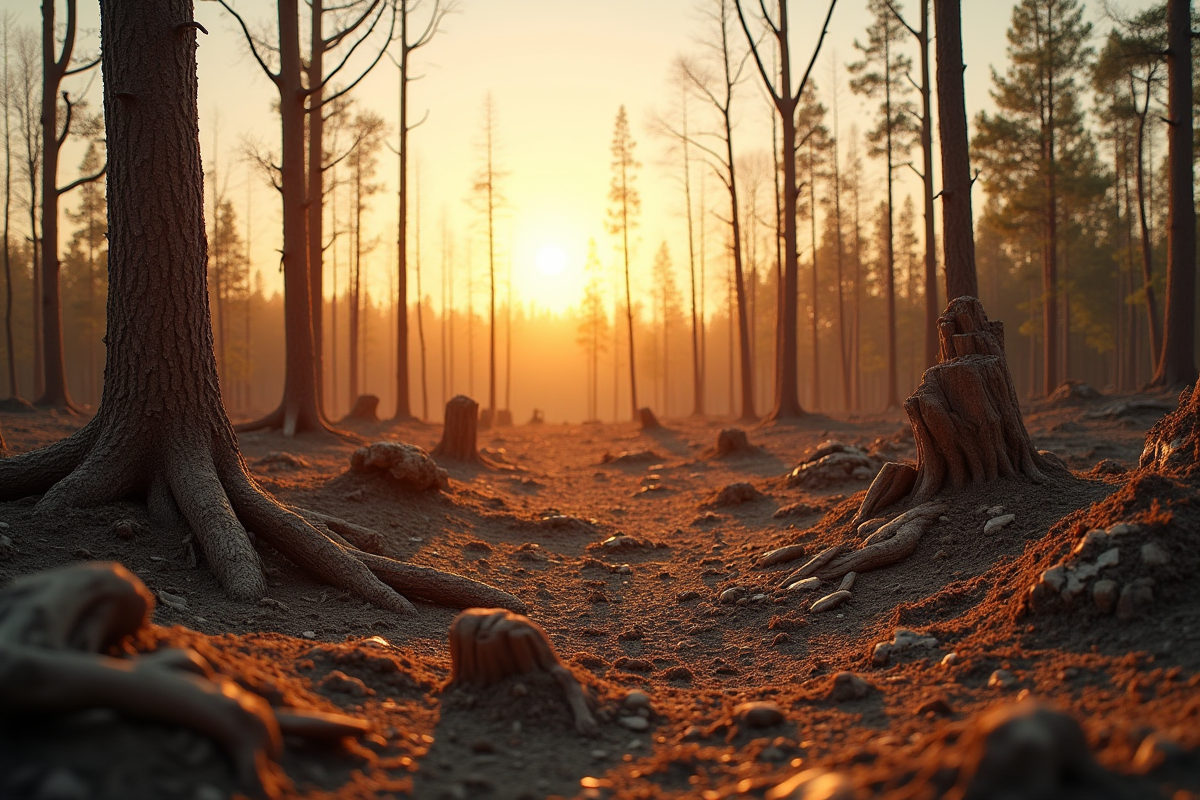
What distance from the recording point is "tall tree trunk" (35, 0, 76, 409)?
14.8m

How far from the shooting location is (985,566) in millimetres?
4668

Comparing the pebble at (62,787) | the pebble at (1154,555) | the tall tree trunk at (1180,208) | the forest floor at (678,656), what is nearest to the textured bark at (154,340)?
the forest floor at (678,656)

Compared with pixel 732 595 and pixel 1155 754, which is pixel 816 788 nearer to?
pixel 1155 754

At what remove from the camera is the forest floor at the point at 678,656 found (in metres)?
2.08

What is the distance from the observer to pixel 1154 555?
10.8 ft

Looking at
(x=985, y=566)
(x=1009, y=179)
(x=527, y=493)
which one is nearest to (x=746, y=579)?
(x=985, y=566)

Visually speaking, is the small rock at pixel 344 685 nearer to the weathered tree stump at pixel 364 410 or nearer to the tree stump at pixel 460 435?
the tree stump at pixel 460 435

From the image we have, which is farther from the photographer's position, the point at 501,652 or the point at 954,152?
the point at 954,152

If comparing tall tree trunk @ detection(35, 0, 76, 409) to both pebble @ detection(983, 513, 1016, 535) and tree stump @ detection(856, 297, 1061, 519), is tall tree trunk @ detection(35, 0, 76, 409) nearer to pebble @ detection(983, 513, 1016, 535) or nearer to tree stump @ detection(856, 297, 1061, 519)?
tree stump @ detection(856, 297, 1061, 519)

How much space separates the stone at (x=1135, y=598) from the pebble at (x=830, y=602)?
1.95 metres

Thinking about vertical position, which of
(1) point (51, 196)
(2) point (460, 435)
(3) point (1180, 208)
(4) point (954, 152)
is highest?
(1) point (51, 196)

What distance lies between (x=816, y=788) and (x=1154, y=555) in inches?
95.0

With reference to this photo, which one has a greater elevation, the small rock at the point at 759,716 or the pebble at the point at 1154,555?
the pebble at the point at 1154,555

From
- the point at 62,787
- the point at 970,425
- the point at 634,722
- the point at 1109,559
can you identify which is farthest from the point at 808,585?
the point at 62,787
